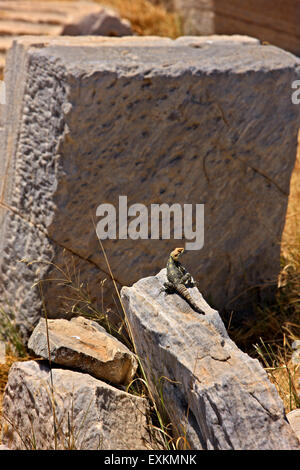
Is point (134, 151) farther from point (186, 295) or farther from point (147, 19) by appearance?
point (147, 19)

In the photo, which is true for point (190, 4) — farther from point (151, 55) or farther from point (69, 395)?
point (69, 395)

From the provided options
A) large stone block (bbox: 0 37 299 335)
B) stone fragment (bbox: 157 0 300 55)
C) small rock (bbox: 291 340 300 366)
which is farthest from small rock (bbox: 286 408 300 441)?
stone fragment (bbox: 157 0 300 55)

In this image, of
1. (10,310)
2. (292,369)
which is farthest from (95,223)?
(292,369)

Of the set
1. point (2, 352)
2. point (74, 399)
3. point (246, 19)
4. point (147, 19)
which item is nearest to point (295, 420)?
point (74, 399)

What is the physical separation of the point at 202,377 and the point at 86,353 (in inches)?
A: 25.1

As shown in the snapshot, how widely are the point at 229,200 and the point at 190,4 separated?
362 cm

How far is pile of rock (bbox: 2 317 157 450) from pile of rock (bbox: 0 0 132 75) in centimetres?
327

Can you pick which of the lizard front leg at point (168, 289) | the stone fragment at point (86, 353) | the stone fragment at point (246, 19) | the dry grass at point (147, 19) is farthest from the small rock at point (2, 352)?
the stone fragment at point (246, 19)

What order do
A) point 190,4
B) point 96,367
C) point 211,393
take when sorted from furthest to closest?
point 190,4
point 96,367
point 211,393

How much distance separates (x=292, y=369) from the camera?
114 inches

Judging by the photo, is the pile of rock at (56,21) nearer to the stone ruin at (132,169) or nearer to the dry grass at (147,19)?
the dry grass at (147,19)

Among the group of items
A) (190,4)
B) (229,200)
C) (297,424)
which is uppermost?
(190,4)

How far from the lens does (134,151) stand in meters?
2.88

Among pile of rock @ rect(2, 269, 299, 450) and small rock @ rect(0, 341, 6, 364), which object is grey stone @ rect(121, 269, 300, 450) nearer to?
pile of rock @ rect(2, 269, 299, 450)
